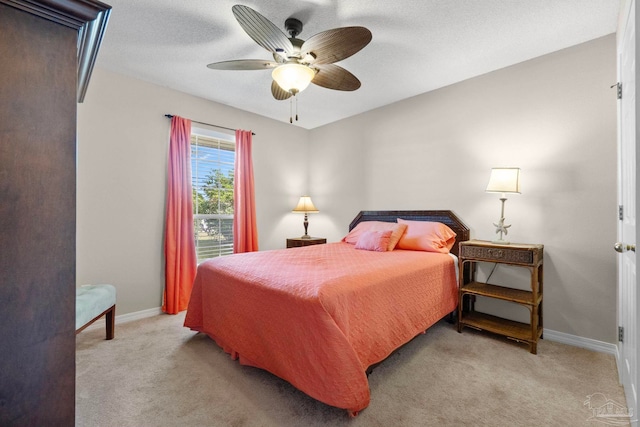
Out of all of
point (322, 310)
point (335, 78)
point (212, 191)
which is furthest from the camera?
point (212, 191)

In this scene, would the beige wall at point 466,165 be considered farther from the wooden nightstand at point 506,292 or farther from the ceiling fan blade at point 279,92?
the ceiling fan blade at point 279,92

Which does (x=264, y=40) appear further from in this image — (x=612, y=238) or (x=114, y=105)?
(x=612, y=238)

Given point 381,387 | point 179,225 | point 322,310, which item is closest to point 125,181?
point 179,225

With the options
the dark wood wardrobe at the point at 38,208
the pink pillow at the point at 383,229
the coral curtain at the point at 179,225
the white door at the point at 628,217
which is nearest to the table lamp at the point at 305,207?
the pink pillow at the point at 383,229

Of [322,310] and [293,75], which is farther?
[293,75]

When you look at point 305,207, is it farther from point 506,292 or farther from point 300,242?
point 506,292

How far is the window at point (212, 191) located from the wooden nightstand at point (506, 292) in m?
2.94

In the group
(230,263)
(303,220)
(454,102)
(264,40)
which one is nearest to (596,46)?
(454,102)

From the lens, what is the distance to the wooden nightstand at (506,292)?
2.25 metres

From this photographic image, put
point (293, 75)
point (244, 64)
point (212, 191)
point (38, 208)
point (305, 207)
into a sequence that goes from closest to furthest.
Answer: point (38, 208)
point (293, 75)
point (244, 64)
point (212, 191)
point (305, 207)

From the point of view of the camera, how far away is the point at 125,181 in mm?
2977

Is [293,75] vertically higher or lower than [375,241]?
higher

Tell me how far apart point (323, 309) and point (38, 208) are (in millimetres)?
1229

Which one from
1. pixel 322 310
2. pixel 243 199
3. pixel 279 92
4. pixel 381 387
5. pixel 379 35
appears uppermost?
pixel 379 35
